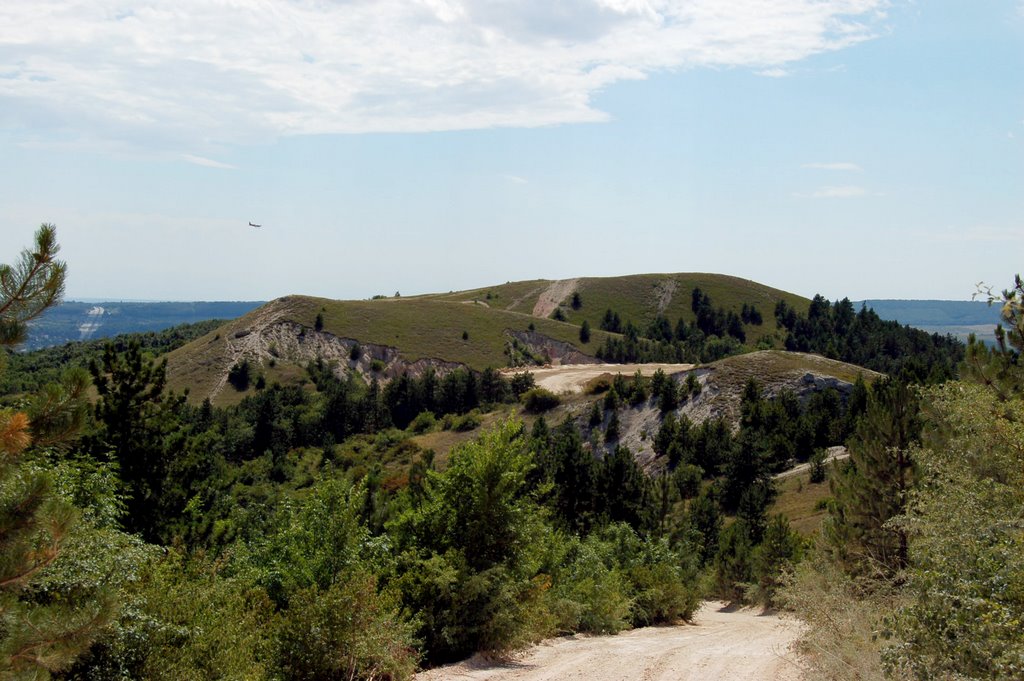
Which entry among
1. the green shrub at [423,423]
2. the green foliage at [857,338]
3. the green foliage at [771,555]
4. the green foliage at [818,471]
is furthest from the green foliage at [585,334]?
the green foliage at [771,555]

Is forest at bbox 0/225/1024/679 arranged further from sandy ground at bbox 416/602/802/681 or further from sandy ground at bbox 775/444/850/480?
sandy ground at bbox 775/444/850/480

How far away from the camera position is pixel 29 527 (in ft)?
25.1

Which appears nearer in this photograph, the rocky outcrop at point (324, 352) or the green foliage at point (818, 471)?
the green foliage at point (818, 471)

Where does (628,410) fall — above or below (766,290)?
below

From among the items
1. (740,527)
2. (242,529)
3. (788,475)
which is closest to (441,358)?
(788,475)

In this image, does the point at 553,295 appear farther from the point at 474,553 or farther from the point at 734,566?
the point at 474,553

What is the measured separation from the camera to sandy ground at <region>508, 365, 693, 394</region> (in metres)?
95.9

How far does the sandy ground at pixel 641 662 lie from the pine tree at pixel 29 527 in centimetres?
688

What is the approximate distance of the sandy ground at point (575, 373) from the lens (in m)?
95.9

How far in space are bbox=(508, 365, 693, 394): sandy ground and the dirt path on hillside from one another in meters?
50.2

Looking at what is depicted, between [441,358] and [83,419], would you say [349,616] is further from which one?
[441,358]

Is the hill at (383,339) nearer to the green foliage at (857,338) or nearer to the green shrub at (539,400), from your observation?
the green foliage at (857,338)

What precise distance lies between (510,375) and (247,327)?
40663 millimetres

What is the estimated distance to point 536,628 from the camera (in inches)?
709
